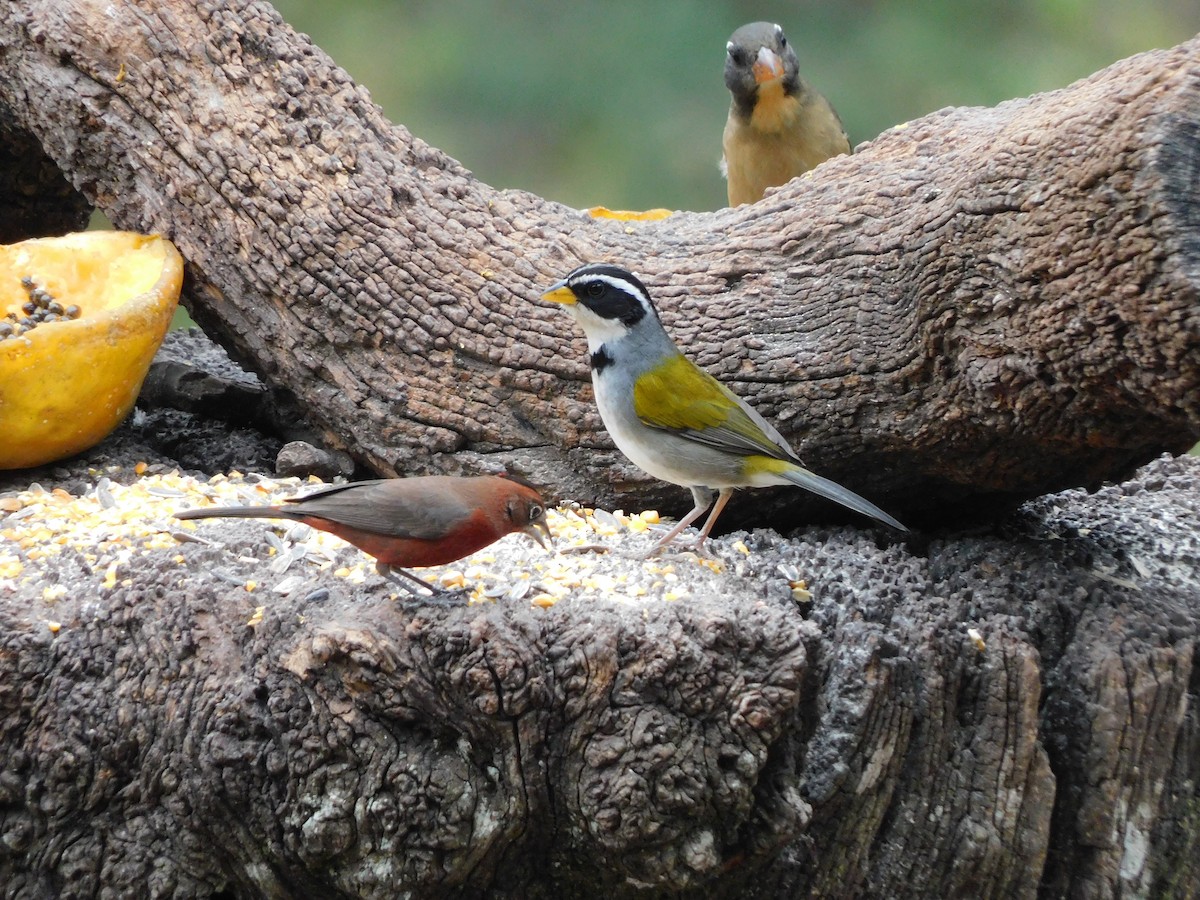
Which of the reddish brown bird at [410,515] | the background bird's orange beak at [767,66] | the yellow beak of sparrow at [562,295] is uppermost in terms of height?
the background bird's orange beak at [767,66]

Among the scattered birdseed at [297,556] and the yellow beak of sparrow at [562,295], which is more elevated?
the yellow beak of sparrow at [562,295]

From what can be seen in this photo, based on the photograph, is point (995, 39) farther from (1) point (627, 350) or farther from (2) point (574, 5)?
(1) point (627, 350)

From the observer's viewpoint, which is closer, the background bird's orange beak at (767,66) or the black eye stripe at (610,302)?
the black eye stripe at (610,302)

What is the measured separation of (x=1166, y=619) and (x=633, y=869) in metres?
1.52

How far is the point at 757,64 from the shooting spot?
5.57 meters

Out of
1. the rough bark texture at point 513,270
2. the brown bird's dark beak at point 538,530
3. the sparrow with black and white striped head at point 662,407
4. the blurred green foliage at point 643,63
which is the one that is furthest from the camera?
the blurred green foliage at point 643,63

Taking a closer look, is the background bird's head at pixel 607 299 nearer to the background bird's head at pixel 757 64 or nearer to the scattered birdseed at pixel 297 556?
the scattered birdseed at pixel 297 556

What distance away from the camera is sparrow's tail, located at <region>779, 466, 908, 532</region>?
122 inches

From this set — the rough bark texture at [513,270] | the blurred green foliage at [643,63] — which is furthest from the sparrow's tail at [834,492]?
the blurred green foliage at [643,63]

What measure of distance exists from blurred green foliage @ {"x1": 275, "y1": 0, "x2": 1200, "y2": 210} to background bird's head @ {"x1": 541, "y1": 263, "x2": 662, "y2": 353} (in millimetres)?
4305

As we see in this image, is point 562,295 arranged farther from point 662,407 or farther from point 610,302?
point 662,407

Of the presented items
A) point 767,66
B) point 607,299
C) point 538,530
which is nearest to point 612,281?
point 607,299

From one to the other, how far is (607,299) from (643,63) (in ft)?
16.5

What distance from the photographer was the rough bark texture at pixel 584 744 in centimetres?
255
